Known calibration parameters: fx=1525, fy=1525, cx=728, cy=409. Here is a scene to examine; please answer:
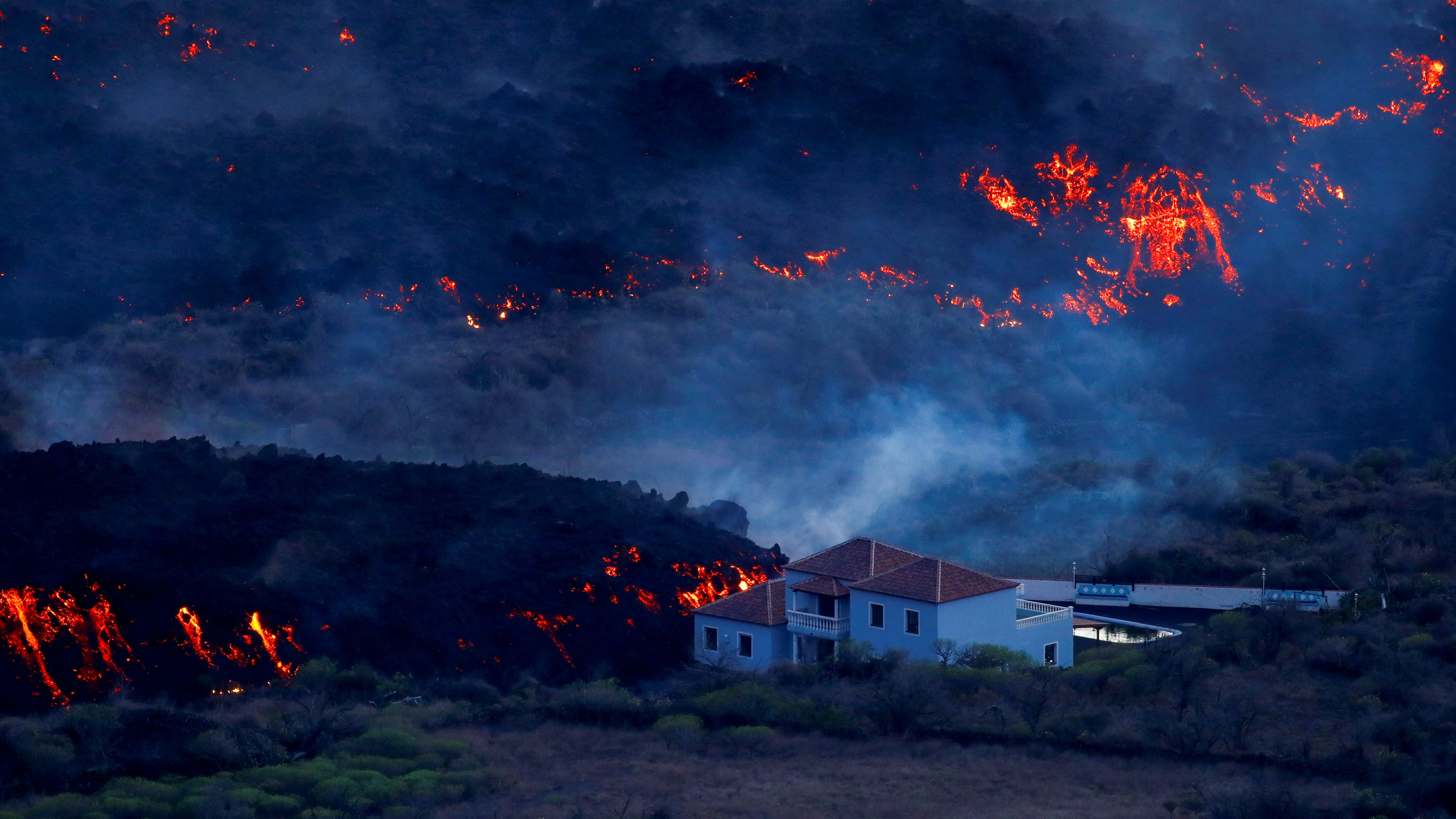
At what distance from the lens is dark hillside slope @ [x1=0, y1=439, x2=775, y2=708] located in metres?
38.7

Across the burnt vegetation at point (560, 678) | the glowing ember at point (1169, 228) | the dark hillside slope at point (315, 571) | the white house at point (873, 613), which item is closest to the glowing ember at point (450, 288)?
the glowing ember at point (1169, 228)

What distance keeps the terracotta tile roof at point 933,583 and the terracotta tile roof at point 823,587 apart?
1.39 feet

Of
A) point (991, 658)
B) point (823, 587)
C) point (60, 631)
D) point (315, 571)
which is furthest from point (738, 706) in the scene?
point (60, 631)

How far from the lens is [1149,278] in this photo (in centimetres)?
10494

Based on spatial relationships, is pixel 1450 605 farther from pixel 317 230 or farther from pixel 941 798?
pixel 317 230

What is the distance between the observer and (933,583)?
132ft

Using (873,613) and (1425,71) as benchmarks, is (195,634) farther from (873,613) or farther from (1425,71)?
(1425,71)

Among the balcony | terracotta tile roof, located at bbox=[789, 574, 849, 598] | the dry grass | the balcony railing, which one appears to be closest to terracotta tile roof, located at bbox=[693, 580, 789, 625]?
the balcony

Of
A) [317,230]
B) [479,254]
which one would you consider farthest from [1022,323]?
[317,230]

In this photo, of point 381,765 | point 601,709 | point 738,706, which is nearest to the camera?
point 381,765

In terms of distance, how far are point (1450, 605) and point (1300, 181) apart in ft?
247

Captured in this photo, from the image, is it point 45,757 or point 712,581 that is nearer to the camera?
point 45,757

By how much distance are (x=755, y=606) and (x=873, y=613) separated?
3632mm

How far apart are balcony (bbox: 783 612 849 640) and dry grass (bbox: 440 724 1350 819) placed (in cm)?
858
